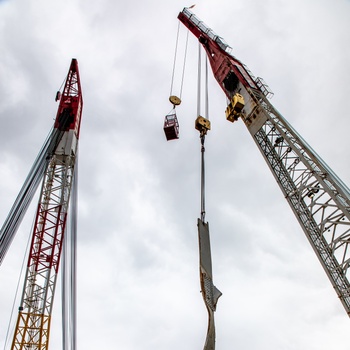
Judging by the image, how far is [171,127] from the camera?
79.5 feet

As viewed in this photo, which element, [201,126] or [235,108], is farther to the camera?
[235,108]

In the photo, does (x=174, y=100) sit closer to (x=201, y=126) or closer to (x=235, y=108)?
(x=201, y=126)

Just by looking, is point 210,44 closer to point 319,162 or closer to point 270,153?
point 270,153

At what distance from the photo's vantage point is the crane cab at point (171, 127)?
2427 centimetres

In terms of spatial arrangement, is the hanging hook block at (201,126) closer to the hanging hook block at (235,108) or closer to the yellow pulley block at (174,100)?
the hanging hook block at (235,108)

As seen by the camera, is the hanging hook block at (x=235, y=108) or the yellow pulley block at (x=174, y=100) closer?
the hanging hook block at (x=235, y=108)

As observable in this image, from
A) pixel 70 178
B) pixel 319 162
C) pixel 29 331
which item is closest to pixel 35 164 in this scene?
pixel 70 178

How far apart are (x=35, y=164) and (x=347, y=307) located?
88.6ft

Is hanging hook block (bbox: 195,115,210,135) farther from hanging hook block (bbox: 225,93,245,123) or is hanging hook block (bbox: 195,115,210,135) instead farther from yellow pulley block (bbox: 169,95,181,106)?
yellow pulley block (bbox: 169,95,181,106)

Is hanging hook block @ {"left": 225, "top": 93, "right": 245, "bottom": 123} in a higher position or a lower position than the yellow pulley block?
lower

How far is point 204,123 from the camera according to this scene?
23.7 metres

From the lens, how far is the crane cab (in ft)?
79.6

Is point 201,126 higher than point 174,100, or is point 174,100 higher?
point 174,100

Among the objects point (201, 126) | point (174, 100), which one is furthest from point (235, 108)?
point (174, 100)
